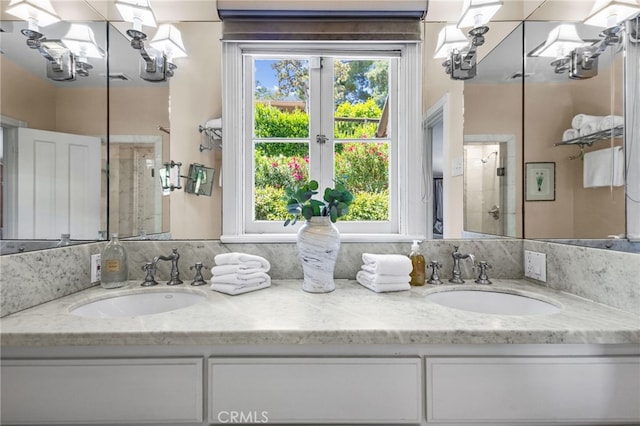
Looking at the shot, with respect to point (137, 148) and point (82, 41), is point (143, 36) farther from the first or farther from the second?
point (137, 148)

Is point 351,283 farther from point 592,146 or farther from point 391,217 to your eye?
point 592,146

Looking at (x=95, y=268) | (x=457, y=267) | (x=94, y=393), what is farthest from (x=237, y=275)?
(x=457, y=267)

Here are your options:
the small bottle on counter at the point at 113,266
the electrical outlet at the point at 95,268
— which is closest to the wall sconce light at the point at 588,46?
the small bottle on counter at the point at 113,266

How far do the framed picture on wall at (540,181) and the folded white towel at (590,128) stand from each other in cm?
16

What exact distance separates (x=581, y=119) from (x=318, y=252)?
112cm

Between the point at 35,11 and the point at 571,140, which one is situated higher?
the point at 35,11

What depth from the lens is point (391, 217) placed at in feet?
4.99

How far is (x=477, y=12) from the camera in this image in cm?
134

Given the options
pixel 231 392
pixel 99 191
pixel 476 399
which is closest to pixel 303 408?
pixel 231 392

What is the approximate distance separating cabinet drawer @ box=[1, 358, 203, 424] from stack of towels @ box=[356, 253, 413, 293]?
71 centimetres

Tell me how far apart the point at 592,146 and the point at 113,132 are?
6.56ft

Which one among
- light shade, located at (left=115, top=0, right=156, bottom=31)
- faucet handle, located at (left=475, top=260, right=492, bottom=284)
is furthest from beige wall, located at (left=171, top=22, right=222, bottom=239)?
faucet handle, located at (left=475, top=260, right=492, bottom=284)

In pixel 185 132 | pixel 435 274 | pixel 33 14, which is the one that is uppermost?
pixel 33 14

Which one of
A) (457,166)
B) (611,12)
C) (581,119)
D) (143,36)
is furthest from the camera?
(457,166)
